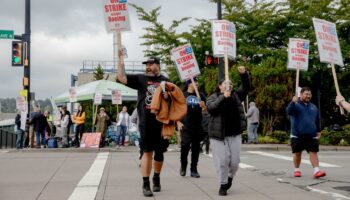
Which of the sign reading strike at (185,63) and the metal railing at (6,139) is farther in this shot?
the metal railing at (6,139)

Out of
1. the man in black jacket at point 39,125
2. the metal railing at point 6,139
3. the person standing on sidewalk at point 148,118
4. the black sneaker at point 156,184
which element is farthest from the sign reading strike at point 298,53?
the metal railing at point 6,139

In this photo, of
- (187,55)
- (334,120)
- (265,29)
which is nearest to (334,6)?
(265,29)

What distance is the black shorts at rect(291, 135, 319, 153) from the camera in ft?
32.9

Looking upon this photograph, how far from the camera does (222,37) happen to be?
32.2ft

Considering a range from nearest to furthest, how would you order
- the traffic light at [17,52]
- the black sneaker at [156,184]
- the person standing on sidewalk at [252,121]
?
the black sneaker at [156,184]
the traffic light at [17,52]
the person standing on sidewalk at [252,121]

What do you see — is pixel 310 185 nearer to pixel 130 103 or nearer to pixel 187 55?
pixel 187 55

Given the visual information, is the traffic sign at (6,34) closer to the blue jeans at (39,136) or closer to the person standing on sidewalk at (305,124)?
the blue jeans at (39,136)

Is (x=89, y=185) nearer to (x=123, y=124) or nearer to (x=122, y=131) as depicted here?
(x=123, y=124)

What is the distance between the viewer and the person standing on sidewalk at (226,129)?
7.85 m

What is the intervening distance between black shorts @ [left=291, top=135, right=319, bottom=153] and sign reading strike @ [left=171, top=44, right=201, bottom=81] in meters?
2.38

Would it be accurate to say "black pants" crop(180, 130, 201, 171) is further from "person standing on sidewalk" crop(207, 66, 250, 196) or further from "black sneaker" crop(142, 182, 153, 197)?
"black sneaker" crop(142, 182, 153, 197)

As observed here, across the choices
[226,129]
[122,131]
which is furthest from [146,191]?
[122,131]

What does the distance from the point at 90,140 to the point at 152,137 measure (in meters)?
13.9

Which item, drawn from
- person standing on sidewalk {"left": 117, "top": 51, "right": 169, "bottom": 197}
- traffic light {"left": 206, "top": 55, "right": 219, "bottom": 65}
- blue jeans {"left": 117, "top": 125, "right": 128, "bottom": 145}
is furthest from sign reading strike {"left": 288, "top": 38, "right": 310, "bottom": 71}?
blue jeans {"left": 117, "top": 125, "right": 128, "bottom": 145}
